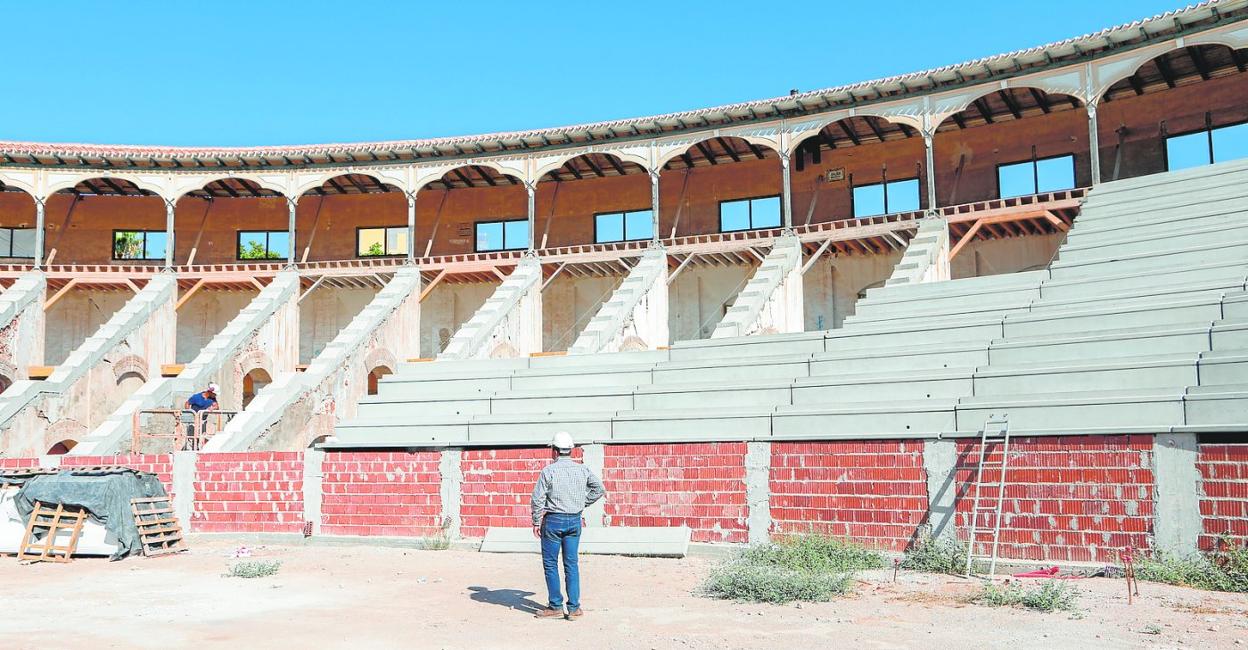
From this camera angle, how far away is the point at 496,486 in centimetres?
1650

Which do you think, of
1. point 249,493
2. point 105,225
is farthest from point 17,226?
point 249,493

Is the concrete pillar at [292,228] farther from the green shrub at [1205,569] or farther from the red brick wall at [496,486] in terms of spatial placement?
the green shrub at [1205,569]

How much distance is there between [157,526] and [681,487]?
7.97 meters

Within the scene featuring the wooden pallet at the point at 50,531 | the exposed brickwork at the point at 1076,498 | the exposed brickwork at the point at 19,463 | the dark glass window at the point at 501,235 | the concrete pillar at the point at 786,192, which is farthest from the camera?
the dark glass window at the point at 501,235

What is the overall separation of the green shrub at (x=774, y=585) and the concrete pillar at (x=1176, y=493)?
3584mm

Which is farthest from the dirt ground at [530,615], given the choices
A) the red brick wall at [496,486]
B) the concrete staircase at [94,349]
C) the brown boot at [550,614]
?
the concrete staircase at [94,349]

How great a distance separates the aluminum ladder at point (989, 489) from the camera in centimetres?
1284

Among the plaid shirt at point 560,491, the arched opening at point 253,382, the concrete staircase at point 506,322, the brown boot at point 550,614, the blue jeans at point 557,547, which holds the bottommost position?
the brown boot at point 550,614

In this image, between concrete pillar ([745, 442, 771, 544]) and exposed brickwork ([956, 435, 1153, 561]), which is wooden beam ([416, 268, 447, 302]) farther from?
exposed brickwork ([956, 435, 1153, 561])

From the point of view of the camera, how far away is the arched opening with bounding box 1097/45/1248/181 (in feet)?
80.5

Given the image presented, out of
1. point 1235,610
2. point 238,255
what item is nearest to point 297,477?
point 1235,610

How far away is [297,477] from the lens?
17859 millimetres

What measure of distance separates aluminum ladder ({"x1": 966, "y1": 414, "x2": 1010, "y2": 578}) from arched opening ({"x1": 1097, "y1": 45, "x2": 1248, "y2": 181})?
1408 cm

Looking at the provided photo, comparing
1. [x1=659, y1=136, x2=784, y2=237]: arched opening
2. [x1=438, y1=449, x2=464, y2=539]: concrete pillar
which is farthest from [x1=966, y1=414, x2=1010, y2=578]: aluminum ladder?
[x1=659, y1=136, x2=784, y2=237]: arched opening
